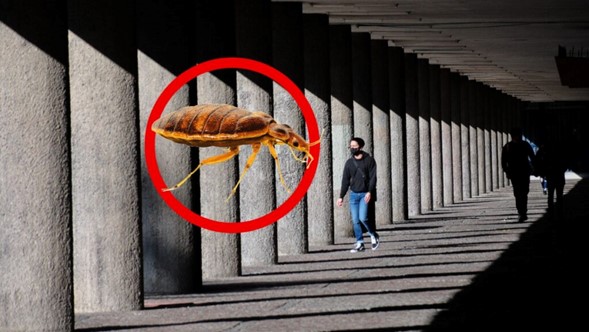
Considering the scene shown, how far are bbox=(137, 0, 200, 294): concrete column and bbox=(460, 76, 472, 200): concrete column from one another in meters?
33.6

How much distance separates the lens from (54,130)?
12.4 meters

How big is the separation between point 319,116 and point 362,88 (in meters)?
4.84

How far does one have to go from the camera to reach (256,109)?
2070 cm

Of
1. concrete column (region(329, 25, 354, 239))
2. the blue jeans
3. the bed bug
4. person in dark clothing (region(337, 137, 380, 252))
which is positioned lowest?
the blue jeans

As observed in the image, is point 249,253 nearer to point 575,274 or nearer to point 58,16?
point 575,274

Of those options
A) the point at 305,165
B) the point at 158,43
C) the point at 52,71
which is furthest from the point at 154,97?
the point at 305,165

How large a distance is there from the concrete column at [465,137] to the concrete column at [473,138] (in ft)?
2.09

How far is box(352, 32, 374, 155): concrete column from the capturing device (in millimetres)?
29203

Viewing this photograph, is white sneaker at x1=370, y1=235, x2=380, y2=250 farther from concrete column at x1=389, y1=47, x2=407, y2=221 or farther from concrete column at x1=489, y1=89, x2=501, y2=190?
concrete column at x1=489, y1=89, x2=501, y2=190

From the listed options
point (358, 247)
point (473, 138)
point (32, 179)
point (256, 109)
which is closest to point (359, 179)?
point (358, 247)

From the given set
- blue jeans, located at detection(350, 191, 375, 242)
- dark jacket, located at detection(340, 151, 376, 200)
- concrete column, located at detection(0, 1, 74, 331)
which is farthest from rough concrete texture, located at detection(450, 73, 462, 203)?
concrete column, located at detection(0, 1, 74, 331)

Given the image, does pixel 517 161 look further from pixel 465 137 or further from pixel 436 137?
pixel 465 137

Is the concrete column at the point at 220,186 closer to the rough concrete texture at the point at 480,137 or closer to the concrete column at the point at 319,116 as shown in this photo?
the concrete column at the point at 319,116

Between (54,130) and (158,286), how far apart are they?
4.61 meters
